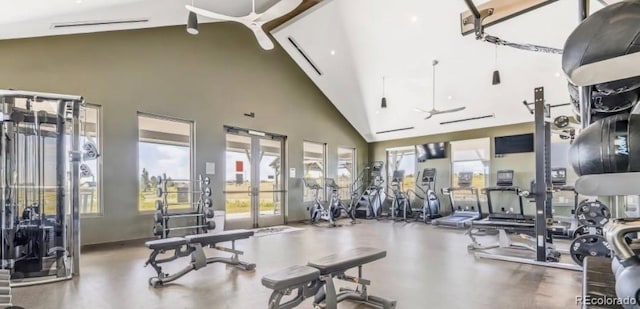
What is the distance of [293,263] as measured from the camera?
15.1 feet

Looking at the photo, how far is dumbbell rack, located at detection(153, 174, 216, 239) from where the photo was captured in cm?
599

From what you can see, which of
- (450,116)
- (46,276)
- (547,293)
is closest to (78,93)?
(46,276)

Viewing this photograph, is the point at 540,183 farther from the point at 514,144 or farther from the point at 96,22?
the point at 96,22

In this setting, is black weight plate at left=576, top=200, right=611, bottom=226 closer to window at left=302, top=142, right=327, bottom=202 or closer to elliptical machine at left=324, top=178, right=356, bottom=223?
elliptical machine at left=324, top=178, right=356, bottom=223

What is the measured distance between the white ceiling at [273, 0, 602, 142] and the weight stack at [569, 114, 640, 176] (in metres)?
5.39

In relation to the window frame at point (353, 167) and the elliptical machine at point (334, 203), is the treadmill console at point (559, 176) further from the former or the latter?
the window frame at point (353, 167)

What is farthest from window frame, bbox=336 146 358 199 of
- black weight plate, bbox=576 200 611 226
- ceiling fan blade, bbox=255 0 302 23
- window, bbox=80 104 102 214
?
black weight plate, bbox=576 200 611 226

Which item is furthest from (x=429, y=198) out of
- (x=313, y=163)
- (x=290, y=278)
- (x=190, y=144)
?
(x=290, y=278)

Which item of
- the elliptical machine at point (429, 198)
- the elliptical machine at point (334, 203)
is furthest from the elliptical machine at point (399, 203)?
the elliptical machine at point (334, 203)

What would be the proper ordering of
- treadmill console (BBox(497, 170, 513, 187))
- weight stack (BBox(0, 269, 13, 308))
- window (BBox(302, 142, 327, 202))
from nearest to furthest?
1. weight stack (BBox(0, 269, 13, 308))
2. treadmill console (BBox(497, 170, 513, 187))
3. window (BBox(302, 142, 327, 202))

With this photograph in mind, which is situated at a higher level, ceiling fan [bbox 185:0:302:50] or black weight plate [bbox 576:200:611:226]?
ceiling fan [bbox 185:0:302:50]

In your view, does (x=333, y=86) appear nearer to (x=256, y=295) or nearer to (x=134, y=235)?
(x=134, y=235)

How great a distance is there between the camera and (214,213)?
6.93m

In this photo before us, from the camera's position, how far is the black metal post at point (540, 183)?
4.45m
